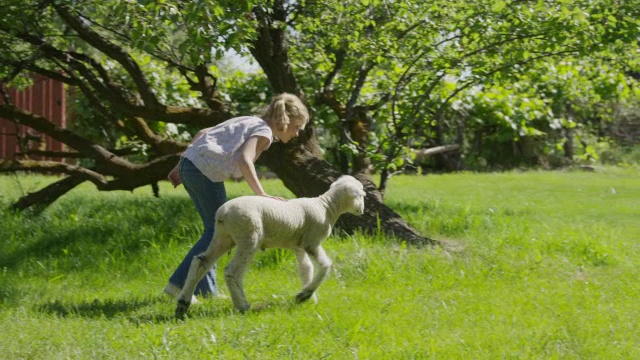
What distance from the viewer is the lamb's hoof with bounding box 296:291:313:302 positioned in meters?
6.52

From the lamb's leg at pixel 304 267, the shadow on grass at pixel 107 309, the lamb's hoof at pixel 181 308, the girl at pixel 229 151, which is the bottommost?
the shadow on grass at pixel 107 309

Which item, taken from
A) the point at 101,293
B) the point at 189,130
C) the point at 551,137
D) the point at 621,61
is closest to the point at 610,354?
the point at 101,293

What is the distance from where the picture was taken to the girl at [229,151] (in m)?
6.44

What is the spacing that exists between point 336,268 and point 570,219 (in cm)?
474

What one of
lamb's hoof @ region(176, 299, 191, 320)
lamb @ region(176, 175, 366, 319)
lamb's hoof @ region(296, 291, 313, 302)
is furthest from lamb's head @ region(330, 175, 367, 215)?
lamb's hoof @ region(176, 299, 191, 320)

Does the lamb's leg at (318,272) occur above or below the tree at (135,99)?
below

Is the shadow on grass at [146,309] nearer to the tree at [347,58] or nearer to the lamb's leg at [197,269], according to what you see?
the lamb's leg at [197,269]

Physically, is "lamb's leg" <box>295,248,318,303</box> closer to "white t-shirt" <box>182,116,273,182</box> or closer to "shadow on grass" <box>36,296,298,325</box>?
"shadow on grass" <box>36,296,298,325</box>

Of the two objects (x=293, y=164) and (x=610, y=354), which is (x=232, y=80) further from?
(x=610, y=354)

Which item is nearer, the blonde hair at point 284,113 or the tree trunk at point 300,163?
the blonde hair at point 284,113

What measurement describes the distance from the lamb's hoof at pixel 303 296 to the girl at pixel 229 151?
75 centimetres

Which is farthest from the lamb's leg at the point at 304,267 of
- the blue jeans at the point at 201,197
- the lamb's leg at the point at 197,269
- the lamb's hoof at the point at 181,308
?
the lamb's hoof at the point at 181,308

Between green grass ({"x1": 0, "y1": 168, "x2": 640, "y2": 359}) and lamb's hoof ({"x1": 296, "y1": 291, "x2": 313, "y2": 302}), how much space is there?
0.08m

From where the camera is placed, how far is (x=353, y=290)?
7.20m
